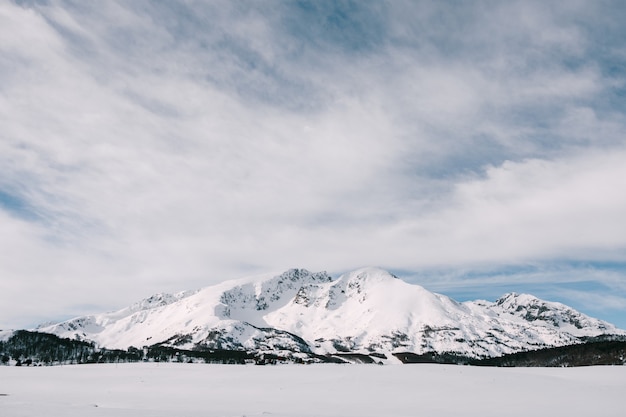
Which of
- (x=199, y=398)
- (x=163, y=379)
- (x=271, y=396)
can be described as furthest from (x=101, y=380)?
(x=271, y=396)

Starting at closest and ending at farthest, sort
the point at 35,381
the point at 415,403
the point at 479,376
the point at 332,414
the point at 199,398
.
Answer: the point at 332,414, the point at 415,403, the point at 199,398, the point at 479,376, the point at 35,381

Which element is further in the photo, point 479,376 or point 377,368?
point 377,368

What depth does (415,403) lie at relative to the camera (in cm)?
3612

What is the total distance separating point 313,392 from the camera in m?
42.2

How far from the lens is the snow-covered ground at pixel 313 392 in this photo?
3100cm

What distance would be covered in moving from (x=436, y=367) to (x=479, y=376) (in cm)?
866

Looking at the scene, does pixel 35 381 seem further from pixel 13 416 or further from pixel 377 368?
pixel 377 368

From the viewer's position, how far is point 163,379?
52.7 metres

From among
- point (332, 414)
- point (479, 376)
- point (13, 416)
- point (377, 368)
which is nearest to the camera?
point (13, 416)

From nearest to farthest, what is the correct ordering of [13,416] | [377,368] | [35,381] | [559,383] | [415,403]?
[13,416], [415,403], [559,383], [35,381], [377,368]

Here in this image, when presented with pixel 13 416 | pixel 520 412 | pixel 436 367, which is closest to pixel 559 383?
pixel 436 367

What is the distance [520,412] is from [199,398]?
2614 centimetres

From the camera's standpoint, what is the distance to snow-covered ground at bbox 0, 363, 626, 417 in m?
31.0

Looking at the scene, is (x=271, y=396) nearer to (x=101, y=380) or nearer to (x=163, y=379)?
(x=163, y=379)
